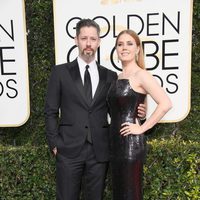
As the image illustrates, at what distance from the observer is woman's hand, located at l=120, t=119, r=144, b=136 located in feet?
7.84

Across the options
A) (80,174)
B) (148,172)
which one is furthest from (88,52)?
(148,172)

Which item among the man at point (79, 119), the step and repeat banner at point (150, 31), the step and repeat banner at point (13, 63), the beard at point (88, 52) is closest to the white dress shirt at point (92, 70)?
the man at point (79, 119)

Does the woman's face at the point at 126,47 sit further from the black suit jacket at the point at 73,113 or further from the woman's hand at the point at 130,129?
the woman's hand at the point at 130,129

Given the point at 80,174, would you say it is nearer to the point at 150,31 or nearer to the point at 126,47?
the point at 126,47

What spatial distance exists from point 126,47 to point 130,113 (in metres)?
0.48

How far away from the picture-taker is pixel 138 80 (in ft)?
7.79

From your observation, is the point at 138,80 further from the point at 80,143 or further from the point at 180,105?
the point at 180,105

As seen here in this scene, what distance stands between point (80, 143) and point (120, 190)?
471mm

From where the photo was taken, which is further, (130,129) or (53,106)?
(53,106)

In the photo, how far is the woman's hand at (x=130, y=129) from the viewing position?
239 cm

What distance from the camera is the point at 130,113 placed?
2391mm

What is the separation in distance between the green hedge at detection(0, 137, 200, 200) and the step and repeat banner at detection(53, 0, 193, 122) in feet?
1.85

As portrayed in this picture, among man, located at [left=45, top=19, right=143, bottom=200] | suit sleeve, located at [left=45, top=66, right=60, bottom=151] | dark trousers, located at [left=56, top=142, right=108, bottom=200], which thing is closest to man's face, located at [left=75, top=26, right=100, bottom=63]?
→ man, located at [left=45, top=19, right=143, bottom=200]

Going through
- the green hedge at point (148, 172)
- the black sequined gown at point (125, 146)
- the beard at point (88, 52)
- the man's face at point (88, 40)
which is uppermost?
the man's face at point (88, 40)
